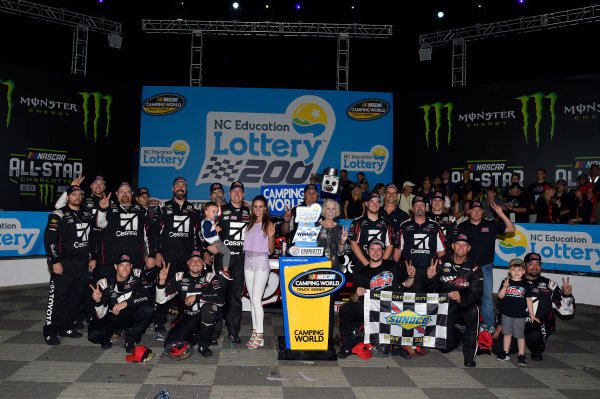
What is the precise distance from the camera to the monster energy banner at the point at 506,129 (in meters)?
12.4

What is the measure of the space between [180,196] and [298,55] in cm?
1045

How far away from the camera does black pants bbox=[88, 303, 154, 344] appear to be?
19.0 feet

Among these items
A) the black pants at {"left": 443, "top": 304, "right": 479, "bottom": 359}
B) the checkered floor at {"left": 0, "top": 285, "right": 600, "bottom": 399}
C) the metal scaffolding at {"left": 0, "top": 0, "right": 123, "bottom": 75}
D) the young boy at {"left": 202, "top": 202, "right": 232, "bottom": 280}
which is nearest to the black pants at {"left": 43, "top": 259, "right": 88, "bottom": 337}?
the checkered floor at {"left": 0, "top": 285, "right": 600, "bottom": 399}

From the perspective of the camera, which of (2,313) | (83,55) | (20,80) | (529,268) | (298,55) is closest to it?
(529,268)

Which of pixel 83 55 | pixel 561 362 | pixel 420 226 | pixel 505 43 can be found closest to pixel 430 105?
pixel 505 43

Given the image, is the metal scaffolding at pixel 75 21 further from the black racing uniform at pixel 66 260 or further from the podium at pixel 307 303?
the podium at pixel 307 303

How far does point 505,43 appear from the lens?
14.5m

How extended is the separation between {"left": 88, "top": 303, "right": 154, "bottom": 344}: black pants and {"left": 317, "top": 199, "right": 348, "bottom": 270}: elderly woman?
243cm

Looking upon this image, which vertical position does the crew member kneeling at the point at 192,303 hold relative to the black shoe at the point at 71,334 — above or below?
above

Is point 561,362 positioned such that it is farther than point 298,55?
No

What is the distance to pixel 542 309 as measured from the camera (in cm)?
607

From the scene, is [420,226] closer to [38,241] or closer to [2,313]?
[2,313]

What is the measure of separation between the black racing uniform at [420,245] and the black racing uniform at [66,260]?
4440mm

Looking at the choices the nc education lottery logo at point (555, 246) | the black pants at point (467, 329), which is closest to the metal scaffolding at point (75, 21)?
the nc education lottery logo at point (555, 246)
